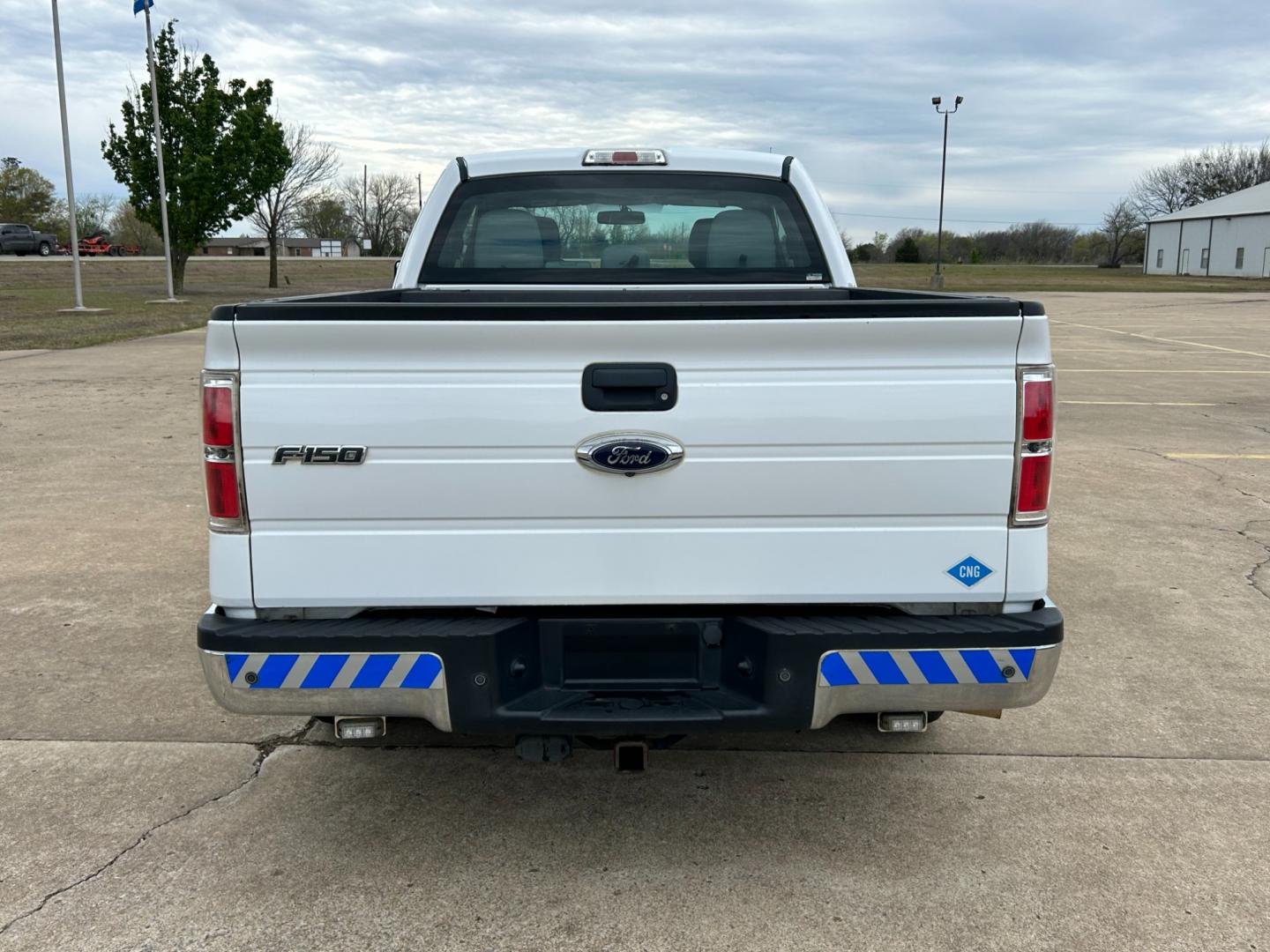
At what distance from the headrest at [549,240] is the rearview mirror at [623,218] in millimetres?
225

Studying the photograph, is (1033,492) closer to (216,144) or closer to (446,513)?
(446,513)

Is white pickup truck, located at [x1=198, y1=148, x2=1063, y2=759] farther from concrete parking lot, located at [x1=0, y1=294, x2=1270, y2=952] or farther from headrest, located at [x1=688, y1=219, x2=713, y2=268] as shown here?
headrest, located at [x1=688, y1=219, x2=713, y2=268]

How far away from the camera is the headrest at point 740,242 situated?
4809mm

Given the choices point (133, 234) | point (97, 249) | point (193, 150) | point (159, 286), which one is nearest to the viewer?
point (193, 150)

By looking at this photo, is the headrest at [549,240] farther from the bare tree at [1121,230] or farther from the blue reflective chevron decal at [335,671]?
the bare tree at [1121,230]

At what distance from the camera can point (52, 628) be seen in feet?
16.6

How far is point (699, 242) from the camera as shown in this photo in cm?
482

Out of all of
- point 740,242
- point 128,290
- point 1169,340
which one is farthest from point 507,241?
point 128,290

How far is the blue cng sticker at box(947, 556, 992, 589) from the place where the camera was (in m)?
2.77

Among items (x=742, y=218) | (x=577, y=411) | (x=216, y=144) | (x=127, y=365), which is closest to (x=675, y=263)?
(x=742, y=218)

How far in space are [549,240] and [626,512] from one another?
2.40 meters

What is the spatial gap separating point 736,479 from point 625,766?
92cm

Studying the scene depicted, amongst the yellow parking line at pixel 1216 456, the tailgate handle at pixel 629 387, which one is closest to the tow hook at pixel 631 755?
the tailgate handle at pixel 629 387

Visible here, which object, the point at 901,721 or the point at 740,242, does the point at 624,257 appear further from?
the point at 901,721
